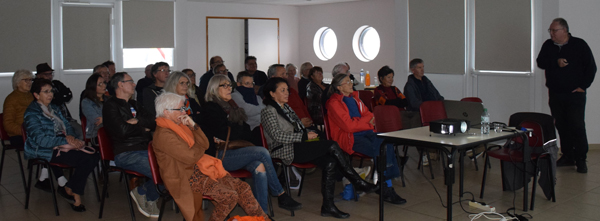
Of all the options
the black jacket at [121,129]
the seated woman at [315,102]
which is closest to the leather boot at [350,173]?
the black jacket at [121,129]

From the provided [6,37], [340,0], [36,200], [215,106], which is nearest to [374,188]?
[215,106]

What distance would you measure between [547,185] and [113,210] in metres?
3.92

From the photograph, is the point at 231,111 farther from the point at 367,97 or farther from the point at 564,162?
the point at 564,162

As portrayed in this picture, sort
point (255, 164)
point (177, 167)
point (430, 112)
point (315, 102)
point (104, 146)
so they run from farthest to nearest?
point (315, 102) → point (430, 112) → point (104, 146) → point (255, 164) → point (177, 167)

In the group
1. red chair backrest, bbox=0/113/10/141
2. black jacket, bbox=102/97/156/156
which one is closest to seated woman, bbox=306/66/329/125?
black jacket, bbox=102/97/156/156

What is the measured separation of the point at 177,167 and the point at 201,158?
0.81ft

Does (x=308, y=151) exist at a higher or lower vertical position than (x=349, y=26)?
lower

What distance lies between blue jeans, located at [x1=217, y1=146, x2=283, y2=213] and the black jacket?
2.37 feet

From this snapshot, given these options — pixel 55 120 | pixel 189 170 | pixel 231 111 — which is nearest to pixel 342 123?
pixel 231 111

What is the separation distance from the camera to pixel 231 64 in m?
13.5

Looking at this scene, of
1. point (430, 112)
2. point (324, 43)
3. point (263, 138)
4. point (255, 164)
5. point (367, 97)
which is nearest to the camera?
point (255, 164)

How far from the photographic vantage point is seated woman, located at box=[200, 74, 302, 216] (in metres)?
4.17

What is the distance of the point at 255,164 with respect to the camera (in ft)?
13.7

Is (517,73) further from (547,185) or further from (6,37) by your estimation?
(6,37)
